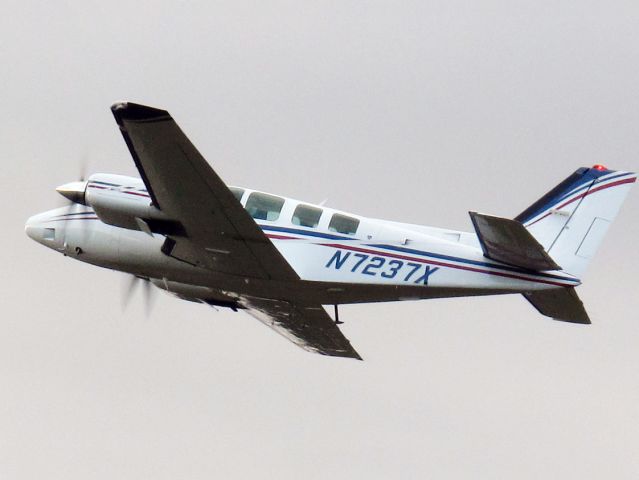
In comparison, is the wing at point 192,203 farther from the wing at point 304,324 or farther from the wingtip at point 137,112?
the wing at point 304,324

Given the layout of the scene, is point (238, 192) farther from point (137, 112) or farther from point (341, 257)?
point (137, 112)

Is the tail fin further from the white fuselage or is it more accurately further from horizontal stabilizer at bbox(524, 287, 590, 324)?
the white fuselage

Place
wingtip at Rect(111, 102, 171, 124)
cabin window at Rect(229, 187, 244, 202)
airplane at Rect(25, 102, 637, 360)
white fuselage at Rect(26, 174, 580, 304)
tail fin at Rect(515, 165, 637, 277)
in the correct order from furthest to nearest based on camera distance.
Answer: cabin window at Rect(229, 187, 244, 202), tail fin at Rect(515, 165, 637, 277), white fuselage at Rect(26, 174, 580, 304), airplane at Rect(25, 102, 637, 360), wingtip at Rect(111, 102, 171, 124)

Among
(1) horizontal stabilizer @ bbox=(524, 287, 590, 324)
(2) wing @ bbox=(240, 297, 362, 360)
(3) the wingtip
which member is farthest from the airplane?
(3) the wingtip

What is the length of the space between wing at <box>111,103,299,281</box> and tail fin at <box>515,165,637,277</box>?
5.55 metres

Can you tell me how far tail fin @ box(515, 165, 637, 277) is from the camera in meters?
26.6

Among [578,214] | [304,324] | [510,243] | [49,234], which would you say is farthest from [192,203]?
[578,214]

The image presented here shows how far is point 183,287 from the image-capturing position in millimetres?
29047

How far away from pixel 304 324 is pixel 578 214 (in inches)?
294

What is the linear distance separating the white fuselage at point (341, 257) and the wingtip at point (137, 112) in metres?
3.20

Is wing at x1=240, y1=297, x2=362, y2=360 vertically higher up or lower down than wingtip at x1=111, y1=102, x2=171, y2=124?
lower down

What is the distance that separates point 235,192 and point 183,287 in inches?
115

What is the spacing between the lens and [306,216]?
2728 cm

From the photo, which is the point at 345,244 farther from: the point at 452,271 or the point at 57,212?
the point at 57,212
